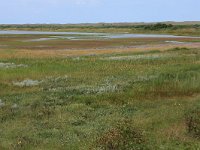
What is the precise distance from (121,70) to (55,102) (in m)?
11.6

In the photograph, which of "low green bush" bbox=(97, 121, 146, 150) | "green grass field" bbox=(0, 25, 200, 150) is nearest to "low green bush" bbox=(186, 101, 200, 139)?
"green grass field" bbox=(0, 25, 200, 150)

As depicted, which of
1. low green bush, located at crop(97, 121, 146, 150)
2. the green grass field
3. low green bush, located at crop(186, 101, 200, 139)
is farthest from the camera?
low green bush, located at crop(186, 101, 200, 139)

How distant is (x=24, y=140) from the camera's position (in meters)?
13.3

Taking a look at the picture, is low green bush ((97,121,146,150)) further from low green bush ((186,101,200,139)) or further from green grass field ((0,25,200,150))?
low green bush ((186,101,200,139))

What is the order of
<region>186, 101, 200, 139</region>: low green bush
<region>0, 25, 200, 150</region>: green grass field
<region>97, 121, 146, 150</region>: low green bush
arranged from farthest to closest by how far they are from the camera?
1. <region>186, 101, 200, 139</region>: low green bush
2. <region>0, 25, 200, 150</region>: green grass field
3. <region>97, 121, 146, 150</region>: low green bush

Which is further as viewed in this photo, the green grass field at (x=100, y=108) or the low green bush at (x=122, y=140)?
the green grass field at (x=100, y=108)

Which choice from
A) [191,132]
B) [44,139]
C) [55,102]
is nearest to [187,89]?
[55,102]

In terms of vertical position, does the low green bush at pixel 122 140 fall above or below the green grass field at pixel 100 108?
above

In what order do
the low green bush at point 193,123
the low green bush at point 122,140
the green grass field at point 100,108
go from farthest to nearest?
the low green bush at point 193,123 → the green grass field at point 100,108 → the low green bush at point 122,140

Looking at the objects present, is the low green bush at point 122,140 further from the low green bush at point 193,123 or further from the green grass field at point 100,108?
the low green bush at point 193,123

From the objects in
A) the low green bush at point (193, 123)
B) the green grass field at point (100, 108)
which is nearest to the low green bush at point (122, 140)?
the green grass field at point (100, 108)

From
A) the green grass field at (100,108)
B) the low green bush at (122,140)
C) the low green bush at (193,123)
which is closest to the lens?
the low green bush at (122,140)

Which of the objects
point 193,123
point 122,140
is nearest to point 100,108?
point 193,123

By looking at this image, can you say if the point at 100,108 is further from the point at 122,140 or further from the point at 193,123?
the point at 122,140
